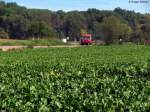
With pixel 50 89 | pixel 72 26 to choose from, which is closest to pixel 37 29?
pixel 72 26

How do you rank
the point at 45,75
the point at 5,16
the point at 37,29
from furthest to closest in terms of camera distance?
the point at 5,16 → the point at 37,29 → the point at 45,75

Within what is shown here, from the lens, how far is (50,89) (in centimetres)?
1492

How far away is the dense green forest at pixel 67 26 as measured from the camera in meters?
125

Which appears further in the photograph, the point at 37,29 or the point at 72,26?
the point at 72,26

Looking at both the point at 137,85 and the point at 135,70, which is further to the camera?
the point at 135,70

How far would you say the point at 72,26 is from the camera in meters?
160

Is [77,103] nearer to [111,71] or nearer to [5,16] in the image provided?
[111,71]

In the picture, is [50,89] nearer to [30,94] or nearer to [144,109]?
[30,94]

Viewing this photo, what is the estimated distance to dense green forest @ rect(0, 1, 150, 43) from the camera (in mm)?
125250

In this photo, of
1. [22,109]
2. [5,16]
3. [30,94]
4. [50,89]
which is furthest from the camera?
[5,16]

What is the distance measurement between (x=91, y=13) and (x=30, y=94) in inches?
7254

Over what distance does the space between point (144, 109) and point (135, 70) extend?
41.7 feet

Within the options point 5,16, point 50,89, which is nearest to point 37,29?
point 5,16

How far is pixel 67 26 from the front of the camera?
165 meters
